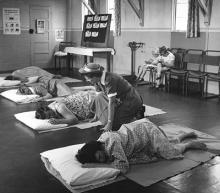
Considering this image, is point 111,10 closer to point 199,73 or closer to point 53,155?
point 199,73

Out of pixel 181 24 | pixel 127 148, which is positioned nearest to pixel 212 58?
pixel 181 24

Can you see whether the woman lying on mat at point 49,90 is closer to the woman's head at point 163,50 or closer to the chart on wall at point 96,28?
the woman's head at point 163,50

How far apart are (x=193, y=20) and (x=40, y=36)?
5341mm

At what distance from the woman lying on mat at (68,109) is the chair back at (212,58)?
9.78 feet

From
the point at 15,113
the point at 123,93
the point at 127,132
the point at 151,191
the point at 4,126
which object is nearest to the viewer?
the point at 151,191

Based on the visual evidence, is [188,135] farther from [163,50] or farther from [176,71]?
[163,50]

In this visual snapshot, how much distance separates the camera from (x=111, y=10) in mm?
9031

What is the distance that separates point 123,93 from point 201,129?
1125 millimetres

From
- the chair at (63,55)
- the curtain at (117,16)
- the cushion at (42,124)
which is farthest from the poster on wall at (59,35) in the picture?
the cushion at (42,124)

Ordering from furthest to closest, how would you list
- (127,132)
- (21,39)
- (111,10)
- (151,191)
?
(21,39)
(111,10)
(127,132)
(151,191)

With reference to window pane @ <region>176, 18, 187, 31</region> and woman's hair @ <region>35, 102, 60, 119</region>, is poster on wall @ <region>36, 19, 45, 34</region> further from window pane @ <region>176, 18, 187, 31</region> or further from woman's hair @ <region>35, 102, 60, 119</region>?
woman's hair @ <region>35, 102, 60, 119</region>

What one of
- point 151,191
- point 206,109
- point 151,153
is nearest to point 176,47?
point 206,109

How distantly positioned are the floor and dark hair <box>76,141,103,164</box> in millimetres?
257

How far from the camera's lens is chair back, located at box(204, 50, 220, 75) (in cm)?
617
